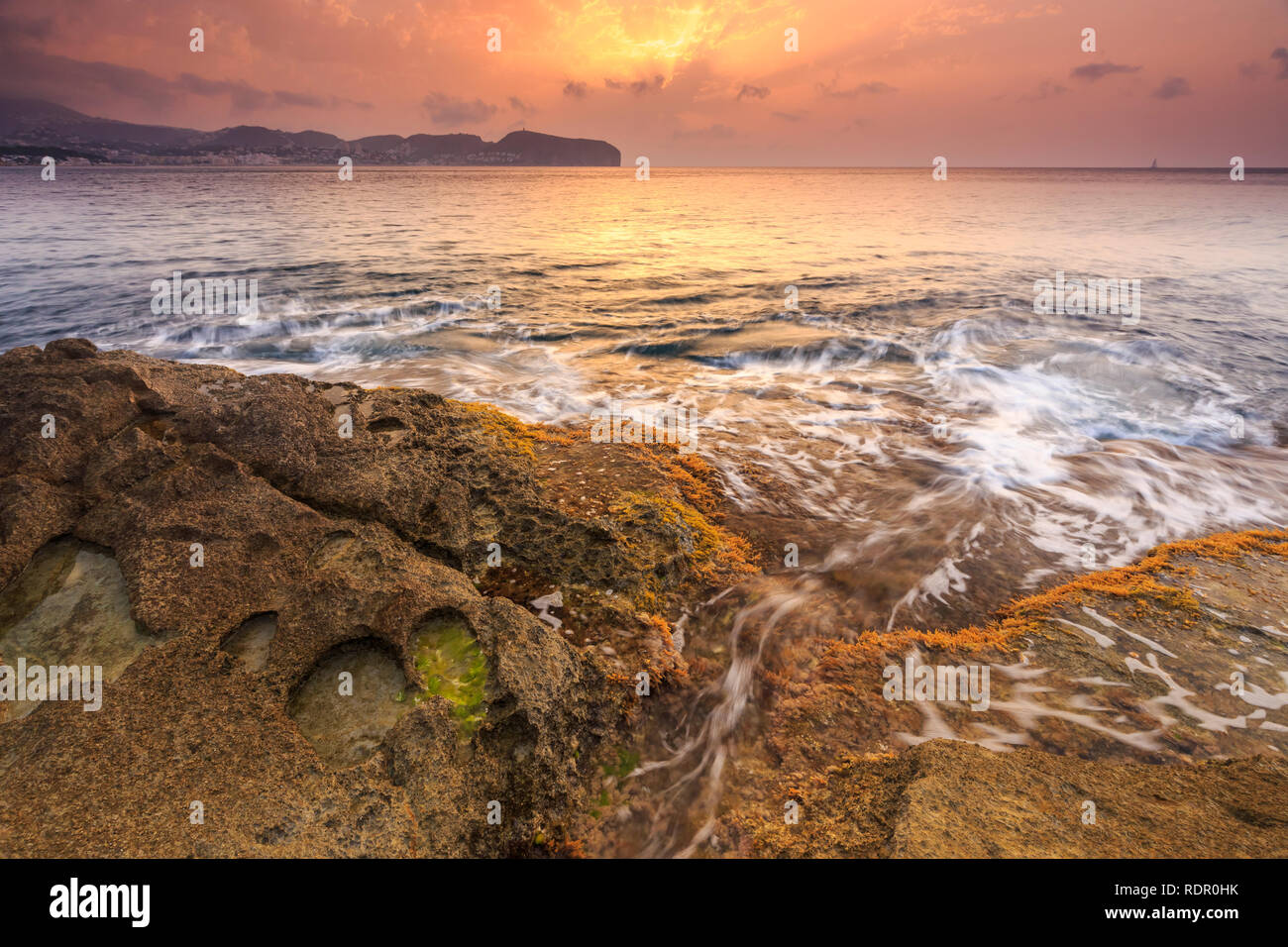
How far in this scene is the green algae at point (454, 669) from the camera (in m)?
3.17

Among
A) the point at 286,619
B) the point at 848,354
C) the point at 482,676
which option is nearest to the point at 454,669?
the point at 482,676

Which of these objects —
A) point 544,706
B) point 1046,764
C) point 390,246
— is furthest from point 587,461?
point 390,246

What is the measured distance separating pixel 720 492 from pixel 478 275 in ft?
55.4

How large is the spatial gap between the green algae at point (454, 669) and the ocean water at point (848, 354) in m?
3.26

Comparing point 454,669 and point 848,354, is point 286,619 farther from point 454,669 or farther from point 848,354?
point 848,354

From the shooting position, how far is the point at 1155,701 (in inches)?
156

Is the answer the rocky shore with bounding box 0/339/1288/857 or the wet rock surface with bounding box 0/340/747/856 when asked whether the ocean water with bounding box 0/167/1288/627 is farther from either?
the wet rock surface with bounding box 0/340/747/856

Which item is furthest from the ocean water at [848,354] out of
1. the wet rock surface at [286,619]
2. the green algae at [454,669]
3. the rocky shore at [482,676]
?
the green algae at [454,669]

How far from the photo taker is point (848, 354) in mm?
12875

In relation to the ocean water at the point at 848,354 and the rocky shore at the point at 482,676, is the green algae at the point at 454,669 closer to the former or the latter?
the rocky shore at the point at 482,676

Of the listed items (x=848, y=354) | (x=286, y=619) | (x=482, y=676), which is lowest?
(x=482, y=676)

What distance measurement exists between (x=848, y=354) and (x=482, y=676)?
11700 millimetres

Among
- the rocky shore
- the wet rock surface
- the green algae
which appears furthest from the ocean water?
the green algae
